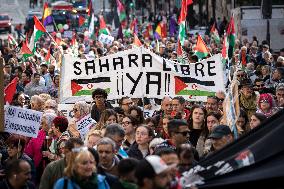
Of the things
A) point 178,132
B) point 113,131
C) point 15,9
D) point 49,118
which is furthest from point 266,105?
point 15,9

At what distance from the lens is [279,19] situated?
39.8m

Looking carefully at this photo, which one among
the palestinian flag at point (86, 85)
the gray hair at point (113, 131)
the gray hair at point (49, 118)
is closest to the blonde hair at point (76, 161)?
the gray hair at point (113, 131)

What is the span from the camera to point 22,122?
13.8m

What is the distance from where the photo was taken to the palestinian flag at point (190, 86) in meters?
17.0

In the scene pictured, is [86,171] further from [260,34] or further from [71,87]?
[260,34]

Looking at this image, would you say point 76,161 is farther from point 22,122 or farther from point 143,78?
point 143,78

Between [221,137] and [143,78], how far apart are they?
5.77m

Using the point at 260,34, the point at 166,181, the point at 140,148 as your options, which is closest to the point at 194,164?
the point at 166,181

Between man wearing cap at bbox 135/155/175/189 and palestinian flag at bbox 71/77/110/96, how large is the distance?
353 inches

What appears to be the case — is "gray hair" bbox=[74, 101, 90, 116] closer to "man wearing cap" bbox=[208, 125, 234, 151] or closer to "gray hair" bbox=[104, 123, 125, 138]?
"gray hair" bbox=[104, 123, 125, 138]

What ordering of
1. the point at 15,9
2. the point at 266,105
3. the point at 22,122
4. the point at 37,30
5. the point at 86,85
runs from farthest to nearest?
the point at 15,9
the point at 37,30
the point at 86,85
the point at 266,105
the point at 22,122

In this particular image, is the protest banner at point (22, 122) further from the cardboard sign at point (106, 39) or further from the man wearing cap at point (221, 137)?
the cardboard sign at point (106, 39)

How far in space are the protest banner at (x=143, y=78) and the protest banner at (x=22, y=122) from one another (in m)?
3.35

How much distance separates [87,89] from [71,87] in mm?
256
